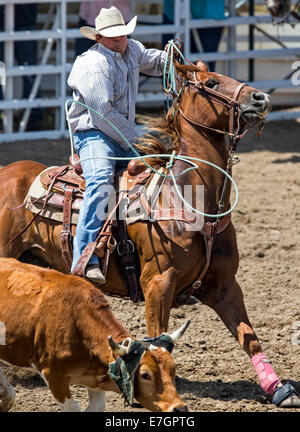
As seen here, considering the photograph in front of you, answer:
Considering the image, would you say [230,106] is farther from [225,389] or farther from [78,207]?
[225,389]

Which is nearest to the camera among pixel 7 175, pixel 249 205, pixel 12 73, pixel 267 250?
pixel 7 175

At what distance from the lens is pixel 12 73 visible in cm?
1102

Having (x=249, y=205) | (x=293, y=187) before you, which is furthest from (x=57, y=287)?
(x=293, y=187)

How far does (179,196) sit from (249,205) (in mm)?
3985

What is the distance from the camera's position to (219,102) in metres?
5.25

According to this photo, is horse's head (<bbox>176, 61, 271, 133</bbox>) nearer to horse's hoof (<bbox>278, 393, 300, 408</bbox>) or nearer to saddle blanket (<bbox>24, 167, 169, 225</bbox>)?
saddle blanket (<bbox>24, 167, 169, 225</bbox>)

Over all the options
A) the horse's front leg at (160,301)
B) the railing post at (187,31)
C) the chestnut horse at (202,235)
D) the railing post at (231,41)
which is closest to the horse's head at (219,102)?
the chestnut horse at (202,235)

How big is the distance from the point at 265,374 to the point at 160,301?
834 mm

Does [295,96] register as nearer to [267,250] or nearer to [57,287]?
[267,250]

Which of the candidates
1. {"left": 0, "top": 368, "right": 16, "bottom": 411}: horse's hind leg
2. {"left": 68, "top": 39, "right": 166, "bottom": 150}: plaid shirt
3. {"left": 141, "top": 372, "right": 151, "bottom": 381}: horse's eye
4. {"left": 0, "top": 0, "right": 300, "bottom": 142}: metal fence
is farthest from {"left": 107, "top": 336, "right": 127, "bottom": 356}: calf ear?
{"left": 0, "top": 0, "right": 300, "bottom": 142}: metal fence

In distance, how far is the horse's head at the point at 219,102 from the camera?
17.0ft

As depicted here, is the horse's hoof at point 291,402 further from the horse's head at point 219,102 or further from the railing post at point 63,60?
the railing post at point 63,60

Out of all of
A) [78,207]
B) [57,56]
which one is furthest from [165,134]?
[57,56]

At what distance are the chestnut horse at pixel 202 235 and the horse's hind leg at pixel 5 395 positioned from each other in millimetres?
966
